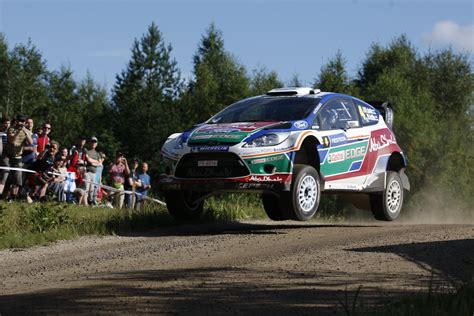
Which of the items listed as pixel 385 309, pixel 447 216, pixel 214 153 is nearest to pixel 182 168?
pixel 214 153

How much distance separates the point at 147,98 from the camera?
303 ft

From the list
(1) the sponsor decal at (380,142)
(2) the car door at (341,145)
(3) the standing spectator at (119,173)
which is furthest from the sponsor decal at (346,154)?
(3) the standing spectator at (119,173)

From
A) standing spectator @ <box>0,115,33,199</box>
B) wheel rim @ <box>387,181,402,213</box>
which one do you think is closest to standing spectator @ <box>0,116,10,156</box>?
standing spectator @ <box>0,115,33,199</box>

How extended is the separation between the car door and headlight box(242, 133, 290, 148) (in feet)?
2.79

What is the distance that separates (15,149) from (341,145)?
6.95 m

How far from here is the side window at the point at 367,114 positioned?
15180 mm

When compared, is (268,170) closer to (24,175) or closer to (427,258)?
(427,258)

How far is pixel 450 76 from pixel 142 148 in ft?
99.1

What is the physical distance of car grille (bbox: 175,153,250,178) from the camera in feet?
42.8

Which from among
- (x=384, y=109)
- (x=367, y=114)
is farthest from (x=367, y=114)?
(x=384, y=109)

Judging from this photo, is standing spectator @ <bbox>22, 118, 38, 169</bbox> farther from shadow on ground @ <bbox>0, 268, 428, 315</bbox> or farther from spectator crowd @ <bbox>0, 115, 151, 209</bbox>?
shadow on ground @ <bbox>0, 268, 428, 315</bbox>

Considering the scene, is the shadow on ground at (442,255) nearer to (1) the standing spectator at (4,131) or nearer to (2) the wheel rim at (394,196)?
(2) the wheel rim at (394,196)

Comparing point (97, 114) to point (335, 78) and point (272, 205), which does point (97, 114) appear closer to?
point (335, 78)

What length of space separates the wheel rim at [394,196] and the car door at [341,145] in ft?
2.77
